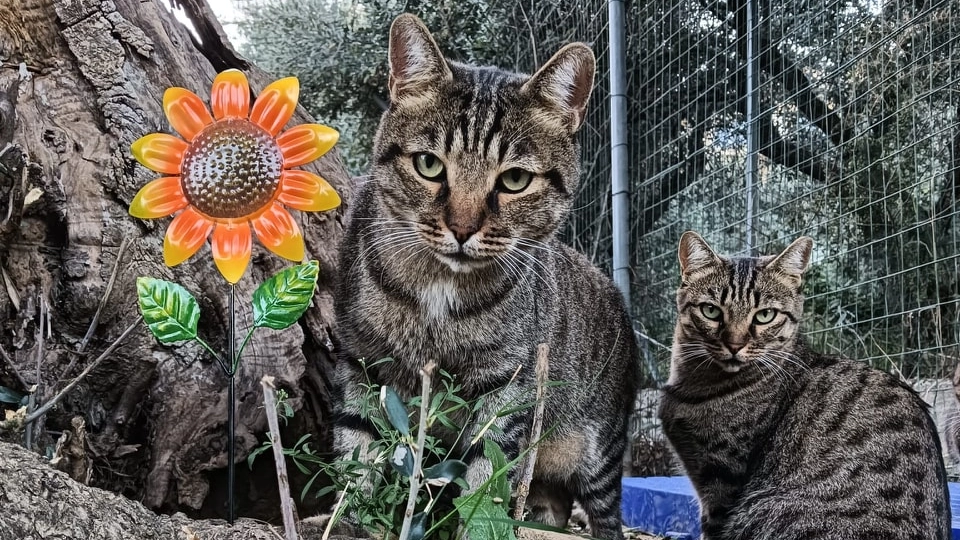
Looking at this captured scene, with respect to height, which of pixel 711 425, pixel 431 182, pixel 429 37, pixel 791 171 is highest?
pixel 791 171

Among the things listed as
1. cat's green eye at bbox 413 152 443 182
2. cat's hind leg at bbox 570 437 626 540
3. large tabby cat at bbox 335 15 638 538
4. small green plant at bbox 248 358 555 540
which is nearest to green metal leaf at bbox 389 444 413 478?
small green plant at bbox 248 358 555 540

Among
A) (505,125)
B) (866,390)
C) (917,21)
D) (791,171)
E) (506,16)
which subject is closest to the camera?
(505,125)

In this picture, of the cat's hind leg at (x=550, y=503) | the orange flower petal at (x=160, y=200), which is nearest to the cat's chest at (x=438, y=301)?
the orange flower petal at (x=160, y=200)

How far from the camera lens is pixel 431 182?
1.88 meters

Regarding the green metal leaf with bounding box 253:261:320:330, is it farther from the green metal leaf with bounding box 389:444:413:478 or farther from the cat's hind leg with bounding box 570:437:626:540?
the cat's hind leg with bounding box 570:437:626:540

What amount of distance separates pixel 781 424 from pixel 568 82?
56.2 inches

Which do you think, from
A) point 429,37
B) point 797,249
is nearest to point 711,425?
point 797,249

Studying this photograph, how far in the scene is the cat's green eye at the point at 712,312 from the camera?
283 centimetres

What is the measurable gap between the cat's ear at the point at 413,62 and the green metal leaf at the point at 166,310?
2.83 feet

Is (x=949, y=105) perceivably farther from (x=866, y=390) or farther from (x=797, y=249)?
(x=866, y=390)

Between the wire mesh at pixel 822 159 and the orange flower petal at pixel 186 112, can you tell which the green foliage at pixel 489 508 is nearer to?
the orange flower petal at pixel 186 112

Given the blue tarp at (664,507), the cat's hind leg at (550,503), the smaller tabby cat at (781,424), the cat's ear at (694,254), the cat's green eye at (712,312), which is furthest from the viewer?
the blue tarp at (664,507)

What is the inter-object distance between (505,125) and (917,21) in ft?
7.86

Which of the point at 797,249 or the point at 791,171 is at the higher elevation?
the point at 791,171
